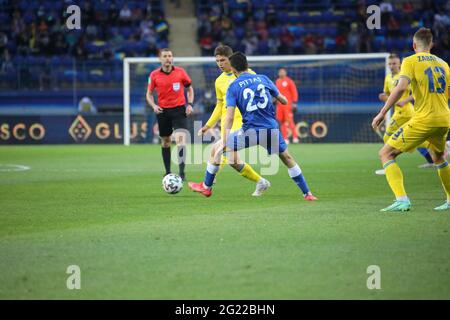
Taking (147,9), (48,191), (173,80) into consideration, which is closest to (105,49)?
(147,9)

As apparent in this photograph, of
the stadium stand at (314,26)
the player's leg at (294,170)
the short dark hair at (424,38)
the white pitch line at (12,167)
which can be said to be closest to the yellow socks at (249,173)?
the player's leg at (294,170)

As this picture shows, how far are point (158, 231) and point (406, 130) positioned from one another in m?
3.29

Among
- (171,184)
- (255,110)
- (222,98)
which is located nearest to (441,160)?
(255,110)

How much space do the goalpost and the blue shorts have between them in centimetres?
1658

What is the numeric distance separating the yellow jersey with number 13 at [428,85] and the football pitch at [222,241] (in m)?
1.15

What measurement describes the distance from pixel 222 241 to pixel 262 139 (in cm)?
342

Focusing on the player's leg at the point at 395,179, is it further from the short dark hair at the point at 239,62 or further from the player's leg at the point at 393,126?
the player's leg at the point at 393,126

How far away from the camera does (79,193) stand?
1291 centimetres

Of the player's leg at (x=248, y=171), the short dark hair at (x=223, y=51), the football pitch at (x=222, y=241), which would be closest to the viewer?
the football pitch at (x=222, y=241)

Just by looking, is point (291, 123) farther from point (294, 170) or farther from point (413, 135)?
point (413, 135)

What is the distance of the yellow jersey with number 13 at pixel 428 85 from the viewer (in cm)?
977

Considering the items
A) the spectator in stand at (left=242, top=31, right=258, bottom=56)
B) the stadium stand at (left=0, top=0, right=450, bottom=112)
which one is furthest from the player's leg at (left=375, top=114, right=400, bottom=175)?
the spectator in stand at (left=242, top=31, right=258, bottom=56)

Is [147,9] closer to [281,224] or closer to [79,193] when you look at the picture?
[79,193]

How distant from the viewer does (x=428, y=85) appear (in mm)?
9828
